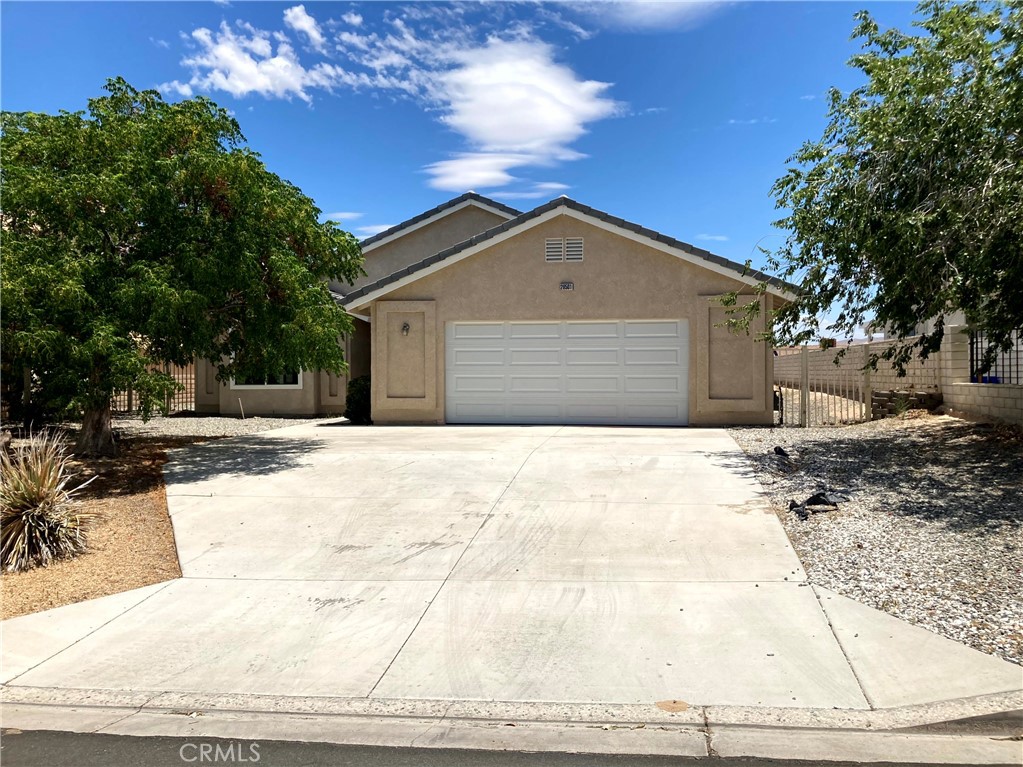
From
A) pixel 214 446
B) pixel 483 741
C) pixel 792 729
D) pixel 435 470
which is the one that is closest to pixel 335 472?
pixel 435 470

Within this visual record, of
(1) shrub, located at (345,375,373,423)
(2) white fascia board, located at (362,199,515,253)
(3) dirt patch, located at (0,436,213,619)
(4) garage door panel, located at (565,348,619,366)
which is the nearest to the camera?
(3) dirt patch, located at (0,436,213,619)

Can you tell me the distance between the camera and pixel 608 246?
1652 cm

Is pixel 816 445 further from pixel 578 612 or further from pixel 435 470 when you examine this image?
pixel 578 612

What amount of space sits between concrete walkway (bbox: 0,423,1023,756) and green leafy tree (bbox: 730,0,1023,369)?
3.26 meters

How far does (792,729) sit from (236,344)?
10382 mm

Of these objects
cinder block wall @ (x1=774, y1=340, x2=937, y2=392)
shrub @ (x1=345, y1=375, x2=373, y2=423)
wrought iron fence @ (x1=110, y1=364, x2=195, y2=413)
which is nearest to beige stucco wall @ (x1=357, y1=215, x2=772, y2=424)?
shrub @ (x1=345, y1=375, x2=373, y2=423)

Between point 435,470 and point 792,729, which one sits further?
point 435,470

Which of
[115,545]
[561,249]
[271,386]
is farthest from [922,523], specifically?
[271,386]

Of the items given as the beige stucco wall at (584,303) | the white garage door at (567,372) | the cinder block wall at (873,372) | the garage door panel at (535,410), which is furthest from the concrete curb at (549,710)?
the garage door panel at (535,410)

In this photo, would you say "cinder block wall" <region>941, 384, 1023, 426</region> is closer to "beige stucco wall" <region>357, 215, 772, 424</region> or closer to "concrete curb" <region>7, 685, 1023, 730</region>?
"beige stucco wall" <region>357, 215, 772, 424</region>

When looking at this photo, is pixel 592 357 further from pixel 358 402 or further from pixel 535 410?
pixel 358 402

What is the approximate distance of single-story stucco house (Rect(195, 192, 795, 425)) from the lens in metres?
16.1

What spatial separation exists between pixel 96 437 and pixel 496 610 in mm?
9112

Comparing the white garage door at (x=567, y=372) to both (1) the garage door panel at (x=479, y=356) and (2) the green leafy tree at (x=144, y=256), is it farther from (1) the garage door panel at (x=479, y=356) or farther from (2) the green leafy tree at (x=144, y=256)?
(2) the green leafy tree at (x=144, y=256)
